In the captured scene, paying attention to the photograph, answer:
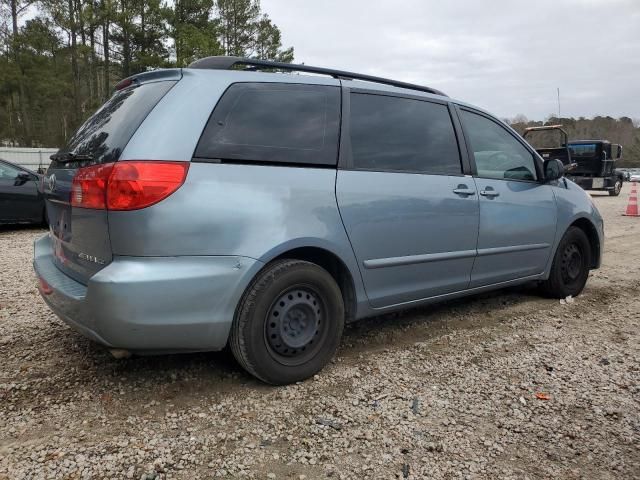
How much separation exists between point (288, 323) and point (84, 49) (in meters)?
30.6

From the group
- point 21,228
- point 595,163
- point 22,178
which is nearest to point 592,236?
point 22,178

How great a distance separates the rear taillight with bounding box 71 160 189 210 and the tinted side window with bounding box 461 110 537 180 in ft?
7.93

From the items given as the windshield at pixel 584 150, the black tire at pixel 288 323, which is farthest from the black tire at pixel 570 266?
the windshield at pixel 584 150

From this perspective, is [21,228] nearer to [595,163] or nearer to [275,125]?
[275,125]

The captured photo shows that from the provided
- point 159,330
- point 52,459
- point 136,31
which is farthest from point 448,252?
point 136,31

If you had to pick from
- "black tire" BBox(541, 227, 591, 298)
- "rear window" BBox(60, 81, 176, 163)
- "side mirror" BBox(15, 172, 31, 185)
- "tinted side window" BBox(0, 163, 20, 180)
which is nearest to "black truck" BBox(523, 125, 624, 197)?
"black tire" BBox(541, 227, 591, 298)

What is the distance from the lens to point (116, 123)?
2680 millimetres

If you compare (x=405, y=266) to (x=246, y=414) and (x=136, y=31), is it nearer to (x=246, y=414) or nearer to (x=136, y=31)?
(x=246, y=414)

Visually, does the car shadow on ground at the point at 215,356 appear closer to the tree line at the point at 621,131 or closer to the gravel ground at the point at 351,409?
the gravel ground at the point at 351,409

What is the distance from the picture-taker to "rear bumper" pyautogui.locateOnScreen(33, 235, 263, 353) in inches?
91.4

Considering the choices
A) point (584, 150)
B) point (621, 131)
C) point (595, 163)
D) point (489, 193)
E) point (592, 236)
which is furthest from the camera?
point (621, 131)

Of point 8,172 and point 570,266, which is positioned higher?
point 8,172

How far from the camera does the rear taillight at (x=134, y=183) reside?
2.34 meters

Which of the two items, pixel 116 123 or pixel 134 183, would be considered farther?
pixel 116 123
